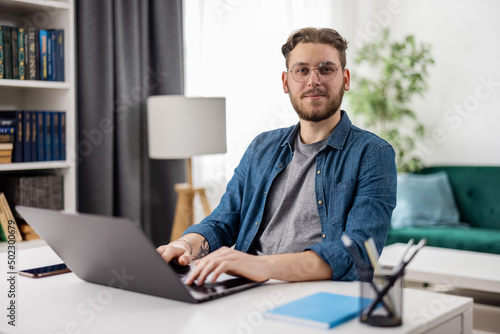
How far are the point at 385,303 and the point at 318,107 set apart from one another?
0.79 m

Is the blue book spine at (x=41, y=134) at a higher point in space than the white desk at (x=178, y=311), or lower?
higher

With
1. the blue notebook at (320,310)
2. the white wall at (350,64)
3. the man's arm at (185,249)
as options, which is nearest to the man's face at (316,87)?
the man's arm at (185,249)

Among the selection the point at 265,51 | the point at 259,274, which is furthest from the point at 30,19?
the point at 259,274

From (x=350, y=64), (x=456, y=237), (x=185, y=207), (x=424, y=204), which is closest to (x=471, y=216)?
(x=424, y=204)

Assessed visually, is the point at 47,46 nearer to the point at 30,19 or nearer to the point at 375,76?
the point at 30,19

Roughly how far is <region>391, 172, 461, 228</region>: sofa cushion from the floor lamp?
1480 mm

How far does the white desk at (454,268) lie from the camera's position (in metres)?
2.57

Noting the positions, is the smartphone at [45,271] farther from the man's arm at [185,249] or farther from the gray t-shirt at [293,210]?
the gray t-shirt at [293,210]

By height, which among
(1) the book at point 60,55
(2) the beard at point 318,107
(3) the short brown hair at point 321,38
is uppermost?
(1) the book at point 60,55

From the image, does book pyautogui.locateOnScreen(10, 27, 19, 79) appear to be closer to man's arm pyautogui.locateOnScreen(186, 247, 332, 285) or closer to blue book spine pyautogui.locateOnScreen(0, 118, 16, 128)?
blue book spine pyautogui.locateOnScreen(0, 118, 16, 128)

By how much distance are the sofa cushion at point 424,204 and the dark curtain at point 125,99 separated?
4.96 ft

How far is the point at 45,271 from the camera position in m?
1.33

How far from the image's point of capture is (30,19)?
9.14 ft

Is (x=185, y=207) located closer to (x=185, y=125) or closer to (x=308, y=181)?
(x=185, y=125)
